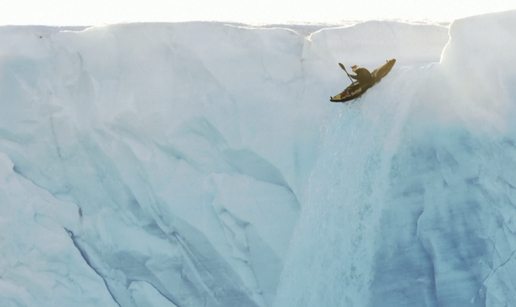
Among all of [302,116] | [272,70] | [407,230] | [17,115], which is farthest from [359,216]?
[17,115]

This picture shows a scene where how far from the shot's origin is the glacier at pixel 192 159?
10008 mm

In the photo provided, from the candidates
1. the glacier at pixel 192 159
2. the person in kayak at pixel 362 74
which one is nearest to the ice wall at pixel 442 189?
the glacier at pixel 192 159

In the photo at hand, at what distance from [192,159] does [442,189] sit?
3316mm

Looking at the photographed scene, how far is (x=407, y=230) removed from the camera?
30.9 feet

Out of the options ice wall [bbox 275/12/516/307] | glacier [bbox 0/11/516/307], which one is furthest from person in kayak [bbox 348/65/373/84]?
ice wall [bbox 275/12/516/307]

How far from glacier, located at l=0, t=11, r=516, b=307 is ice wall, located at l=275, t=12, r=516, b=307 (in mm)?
64

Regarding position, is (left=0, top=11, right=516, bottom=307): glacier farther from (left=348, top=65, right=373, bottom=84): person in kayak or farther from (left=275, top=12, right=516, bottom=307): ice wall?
(left=348, top=65, right=373, bottom=84): person in kayak

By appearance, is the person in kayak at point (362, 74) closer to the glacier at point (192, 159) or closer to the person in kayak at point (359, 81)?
the person in kayak at point (359, 81)

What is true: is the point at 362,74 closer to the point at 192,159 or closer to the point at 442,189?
the point at 442,189

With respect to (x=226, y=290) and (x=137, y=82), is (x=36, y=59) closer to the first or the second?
(x=137, y=82)

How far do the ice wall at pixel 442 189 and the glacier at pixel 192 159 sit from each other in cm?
6

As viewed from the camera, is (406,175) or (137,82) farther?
(137,82)

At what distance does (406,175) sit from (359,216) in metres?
0.80

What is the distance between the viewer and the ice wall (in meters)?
9.19
